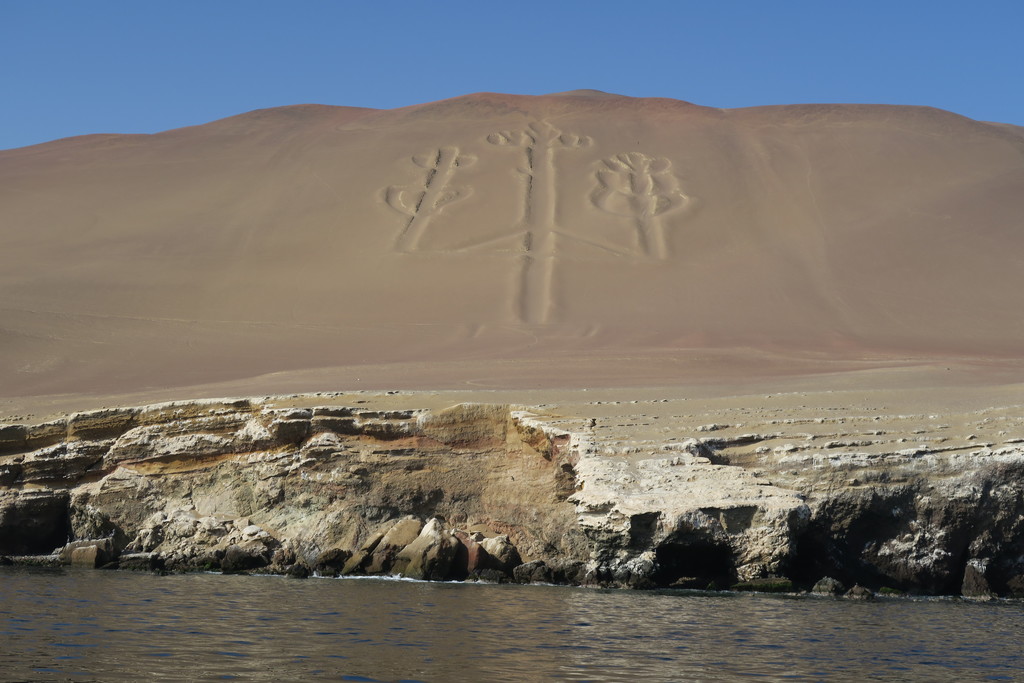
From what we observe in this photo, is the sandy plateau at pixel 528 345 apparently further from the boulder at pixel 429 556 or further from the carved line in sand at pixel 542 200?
the carved line in sand at pixel 542 200

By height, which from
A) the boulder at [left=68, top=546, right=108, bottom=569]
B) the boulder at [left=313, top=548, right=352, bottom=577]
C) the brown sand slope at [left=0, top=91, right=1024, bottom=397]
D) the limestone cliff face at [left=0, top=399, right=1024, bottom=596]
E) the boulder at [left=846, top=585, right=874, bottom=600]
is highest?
the brown sand slope at [left=0, top=91, right=1024, bottom=397]

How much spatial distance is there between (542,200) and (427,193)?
5.51 m

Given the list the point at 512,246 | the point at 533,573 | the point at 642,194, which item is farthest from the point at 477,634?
the point at 642,194

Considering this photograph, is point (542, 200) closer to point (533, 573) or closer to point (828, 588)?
point (533, 573)

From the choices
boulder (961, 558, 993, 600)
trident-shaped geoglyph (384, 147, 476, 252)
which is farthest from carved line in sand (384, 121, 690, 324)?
boulder (961, 558, 993, 600)

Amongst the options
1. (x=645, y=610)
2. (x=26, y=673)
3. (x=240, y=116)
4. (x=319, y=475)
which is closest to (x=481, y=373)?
(x=319, y=475)

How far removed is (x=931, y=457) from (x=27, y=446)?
1546 cm

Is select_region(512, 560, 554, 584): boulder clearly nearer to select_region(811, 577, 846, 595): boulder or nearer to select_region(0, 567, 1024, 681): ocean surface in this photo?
select_region(0, 567, 1024, 681): ocean surface

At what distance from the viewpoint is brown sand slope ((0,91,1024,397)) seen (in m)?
37.9

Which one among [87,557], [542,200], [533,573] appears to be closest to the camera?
[533,573]

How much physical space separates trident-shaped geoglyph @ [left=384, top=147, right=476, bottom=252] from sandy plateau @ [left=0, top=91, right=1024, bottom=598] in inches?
10.9

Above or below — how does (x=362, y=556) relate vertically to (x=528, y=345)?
below

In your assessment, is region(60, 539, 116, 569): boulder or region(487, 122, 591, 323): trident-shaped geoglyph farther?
region(487, 122, 591, 323): trident-shaped geoglyph

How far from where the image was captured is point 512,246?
48.6m
